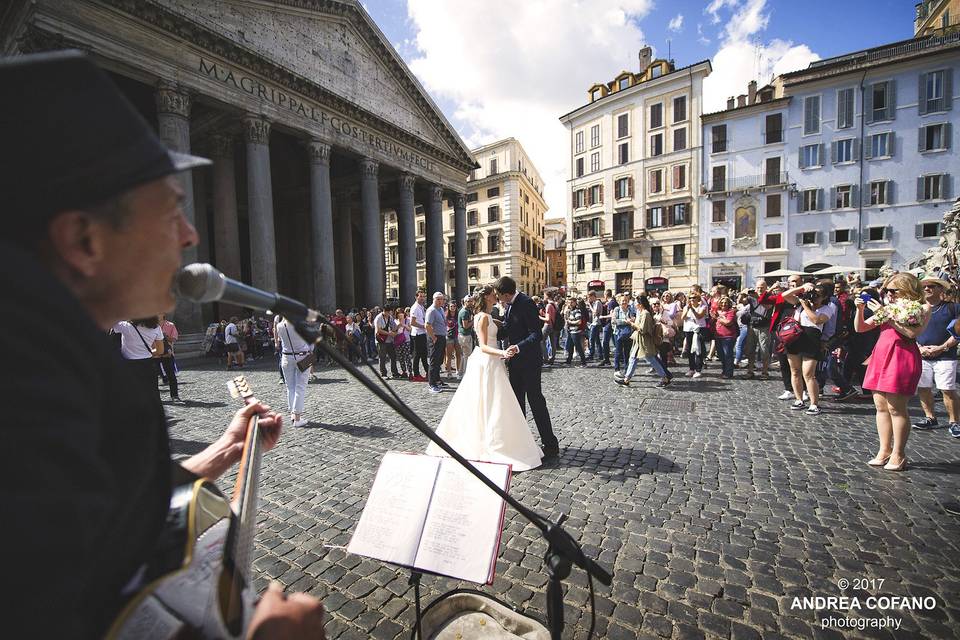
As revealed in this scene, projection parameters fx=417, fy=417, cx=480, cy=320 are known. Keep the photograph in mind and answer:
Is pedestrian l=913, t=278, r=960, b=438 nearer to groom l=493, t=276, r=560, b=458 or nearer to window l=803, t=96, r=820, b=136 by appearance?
groom l=493, t=276, r=560, b=458

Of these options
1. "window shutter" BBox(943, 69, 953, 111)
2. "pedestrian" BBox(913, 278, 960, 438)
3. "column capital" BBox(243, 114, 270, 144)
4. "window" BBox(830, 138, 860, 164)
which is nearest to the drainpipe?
"window" BBox(830, 138, 860, 164)

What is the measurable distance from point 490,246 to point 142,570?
50.1 meters

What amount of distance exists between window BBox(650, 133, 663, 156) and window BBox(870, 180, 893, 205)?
14749 millimetres

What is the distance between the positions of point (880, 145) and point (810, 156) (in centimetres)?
404

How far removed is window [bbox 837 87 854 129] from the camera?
98.2ft

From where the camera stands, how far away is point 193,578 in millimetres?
915

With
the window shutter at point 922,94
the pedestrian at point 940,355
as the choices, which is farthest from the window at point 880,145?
the pedestrian at point 940,355

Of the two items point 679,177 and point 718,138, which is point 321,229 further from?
point 718,138

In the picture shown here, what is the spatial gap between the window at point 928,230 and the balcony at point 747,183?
864cm

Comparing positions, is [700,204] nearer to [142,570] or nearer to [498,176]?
[498,176]

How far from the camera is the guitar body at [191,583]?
2.60 feet

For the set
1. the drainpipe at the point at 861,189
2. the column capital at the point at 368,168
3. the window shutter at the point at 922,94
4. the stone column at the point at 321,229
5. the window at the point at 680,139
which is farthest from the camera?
the window at the point at 680,139

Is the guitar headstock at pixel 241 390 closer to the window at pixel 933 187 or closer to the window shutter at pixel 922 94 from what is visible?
the window at pixel 933 187

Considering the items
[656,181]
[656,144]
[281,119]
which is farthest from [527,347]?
[656,144]
